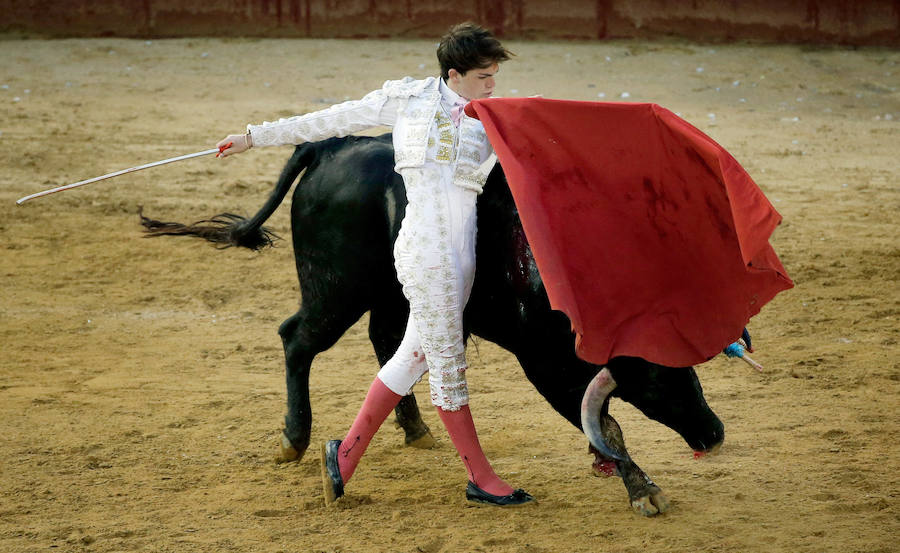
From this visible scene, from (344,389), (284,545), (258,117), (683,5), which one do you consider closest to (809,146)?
(683,5)

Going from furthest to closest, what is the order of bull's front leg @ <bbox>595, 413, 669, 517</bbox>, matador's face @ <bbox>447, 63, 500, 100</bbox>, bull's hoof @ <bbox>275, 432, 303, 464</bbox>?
1. bull's hoof @ <bbox>275, 432, 303, 464</bbox>
2. bull's front leg @ <bbox>595, 413, 669, 517</bbox>
3. matador's face @ <bbox>447, 63, 500, 100</bbox>

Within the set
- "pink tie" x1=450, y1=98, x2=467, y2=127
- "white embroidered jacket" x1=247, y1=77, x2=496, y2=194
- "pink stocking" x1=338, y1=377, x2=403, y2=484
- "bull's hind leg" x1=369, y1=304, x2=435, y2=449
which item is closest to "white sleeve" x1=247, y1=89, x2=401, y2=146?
"white embroidered jacket" x1=247, y1=77, x2=496, y2=194

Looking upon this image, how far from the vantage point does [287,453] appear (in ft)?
13.8

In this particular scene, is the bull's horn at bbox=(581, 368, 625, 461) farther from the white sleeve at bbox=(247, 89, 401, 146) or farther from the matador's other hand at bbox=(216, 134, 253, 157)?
the matador's other hand at bbox=(216, 134, 253, 157)

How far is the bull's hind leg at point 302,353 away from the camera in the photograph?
402cm

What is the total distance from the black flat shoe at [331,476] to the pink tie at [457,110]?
1.20 metres

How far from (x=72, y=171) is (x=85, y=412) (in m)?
4.18

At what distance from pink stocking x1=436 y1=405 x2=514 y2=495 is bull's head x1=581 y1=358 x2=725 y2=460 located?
411 millimetres

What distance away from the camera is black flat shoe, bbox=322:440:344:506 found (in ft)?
12.4

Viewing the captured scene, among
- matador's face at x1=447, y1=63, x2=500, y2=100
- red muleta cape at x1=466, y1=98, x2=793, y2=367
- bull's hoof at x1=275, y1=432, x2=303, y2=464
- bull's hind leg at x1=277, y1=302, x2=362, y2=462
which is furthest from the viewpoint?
bull's hoof at x1=275, y1=432, x2=303, y2=464

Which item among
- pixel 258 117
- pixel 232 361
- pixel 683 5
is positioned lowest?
pixel 232 361

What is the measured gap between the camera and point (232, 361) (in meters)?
5.55

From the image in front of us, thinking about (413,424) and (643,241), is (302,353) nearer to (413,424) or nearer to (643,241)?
(413,424)

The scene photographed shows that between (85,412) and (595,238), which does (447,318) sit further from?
(85,412)
